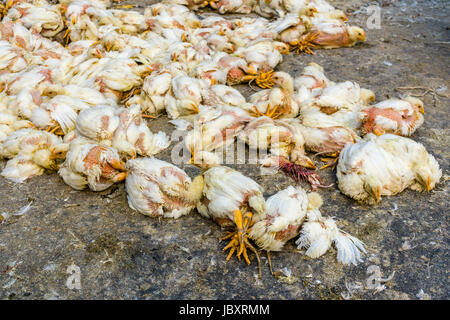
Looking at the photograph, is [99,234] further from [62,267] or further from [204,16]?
[204,16]

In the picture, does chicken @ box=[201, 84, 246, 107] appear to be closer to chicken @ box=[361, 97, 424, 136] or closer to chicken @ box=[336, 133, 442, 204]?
chicken @ box=[361, 97, 424, 136]

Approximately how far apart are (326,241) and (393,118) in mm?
1525

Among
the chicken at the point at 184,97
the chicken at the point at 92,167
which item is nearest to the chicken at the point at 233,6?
the chicken at the point at 184,97

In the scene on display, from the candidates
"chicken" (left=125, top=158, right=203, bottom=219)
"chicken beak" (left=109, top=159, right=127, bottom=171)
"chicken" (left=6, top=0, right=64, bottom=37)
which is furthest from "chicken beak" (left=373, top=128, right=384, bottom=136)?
"chicken" (left=6, top=0, right=64, bottom=37)

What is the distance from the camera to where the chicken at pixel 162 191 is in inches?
101

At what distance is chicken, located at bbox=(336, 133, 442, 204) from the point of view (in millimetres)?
2680

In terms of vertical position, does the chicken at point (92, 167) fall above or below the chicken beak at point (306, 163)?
above

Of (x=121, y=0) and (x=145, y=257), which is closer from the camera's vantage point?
(x=145, y=257)

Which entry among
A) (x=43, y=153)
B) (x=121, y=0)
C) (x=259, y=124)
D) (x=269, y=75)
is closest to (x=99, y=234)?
(x=43, y=153)

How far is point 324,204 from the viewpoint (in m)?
2.76

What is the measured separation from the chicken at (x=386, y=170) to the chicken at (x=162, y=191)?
1.17 metres

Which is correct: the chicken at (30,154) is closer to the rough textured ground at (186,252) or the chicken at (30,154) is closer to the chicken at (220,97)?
the rough textured ground at (186,252)

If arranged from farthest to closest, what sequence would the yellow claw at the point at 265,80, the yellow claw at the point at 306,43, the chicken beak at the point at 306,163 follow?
the yellow claw at the point at 306,43, the yellow claw at the point at 265,80, the chicken beak at the point at 306,163
